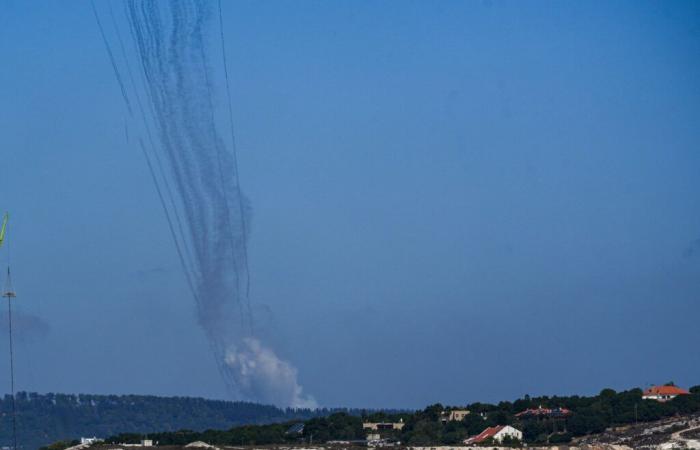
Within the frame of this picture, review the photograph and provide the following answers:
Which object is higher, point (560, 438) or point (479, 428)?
point (479, 428)

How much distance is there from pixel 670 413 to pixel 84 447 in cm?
7545

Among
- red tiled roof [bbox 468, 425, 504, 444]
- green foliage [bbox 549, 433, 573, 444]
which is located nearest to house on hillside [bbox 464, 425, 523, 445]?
red tiled roof [bbox 468, 425, 504, 444]

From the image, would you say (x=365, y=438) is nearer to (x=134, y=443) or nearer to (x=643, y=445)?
(x=134, y=443)

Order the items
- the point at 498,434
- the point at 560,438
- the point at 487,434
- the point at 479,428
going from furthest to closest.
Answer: the point at 479,428 < the point at 487,434 < the point at 498,434 < the point at 560,438

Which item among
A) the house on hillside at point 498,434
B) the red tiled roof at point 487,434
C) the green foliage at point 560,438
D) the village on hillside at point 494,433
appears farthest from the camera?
the red tiled roof at point 487,434

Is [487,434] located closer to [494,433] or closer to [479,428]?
[494,433]

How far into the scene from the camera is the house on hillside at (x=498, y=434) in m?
176

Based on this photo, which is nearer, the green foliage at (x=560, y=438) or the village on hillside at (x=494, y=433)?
the village on hillside at (x=494, y=433)

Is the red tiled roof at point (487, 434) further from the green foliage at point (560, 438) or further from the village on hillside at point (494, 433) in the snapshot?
the green foliage at point (560, 438)

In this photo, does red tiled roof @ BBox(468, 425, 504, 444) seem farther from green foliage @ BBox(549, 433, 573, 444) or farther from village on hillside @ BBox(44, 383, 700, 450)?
green foliage @ BBox(549, 433, 573, 444)

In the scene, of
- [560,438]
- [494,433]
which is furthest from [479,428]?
[560,438]

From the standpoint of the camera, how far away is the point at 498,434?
180m

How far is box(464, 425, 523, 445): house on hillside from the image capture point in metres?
176

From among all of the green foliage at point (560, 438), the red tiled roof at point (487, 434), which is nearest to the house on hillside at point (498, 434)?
the red tiled roof at point (487, 434)
